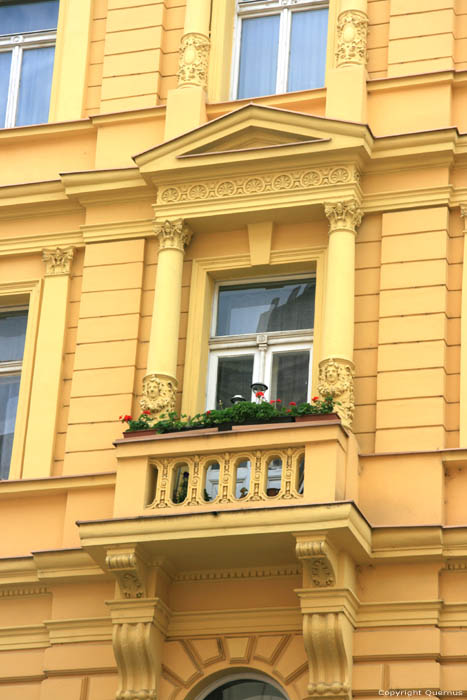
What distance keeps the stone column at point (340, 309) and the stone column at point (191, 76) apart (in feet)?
6.86

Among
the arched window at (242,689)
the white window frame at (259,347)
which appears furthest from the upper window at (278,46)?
the arched window at (242,689)

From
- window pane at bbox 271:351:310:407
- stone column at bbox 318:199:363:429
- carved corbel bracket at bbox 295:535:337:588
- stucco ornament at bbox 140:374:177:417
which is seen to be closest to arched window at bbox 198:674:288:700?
carved corbel bracket at bbox 295:535:337:588

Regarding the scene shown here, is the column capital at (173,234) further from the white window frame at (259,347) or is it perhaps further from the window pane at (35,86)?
the window pane at (35,86)

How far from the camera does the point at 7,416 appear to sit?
60.0 feet

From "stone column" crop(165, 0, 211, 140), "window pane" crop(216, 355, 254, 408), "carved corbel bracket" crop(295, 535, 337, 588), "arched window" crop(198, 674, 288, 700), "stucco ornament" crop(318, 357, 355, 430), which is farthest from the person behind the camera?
"stone column" crop(165, 0, 211, 140)

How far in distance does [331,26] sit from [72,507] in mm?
6263

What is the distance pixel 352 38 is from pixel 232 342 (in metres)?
3.62

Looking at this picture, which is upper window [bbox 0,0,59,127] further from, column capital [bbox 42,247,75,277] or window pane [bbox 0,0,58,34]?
column capital [bbox 42,247,75,277]

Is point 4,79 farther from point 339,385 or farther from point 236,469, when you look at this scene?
point 236,469

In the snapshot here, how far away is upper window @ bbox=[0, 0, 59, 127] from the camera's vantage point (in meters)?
19.9

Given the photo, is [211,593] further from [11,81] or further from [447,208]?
[11,81]

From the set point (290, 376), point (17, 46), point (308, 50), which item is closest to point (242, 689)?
point (290, 376)

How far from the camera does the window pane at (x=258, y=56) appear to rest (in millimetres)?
19016

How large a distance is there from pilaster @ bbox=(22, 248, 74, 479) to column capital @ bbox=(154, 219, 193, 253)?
49.0 inches
